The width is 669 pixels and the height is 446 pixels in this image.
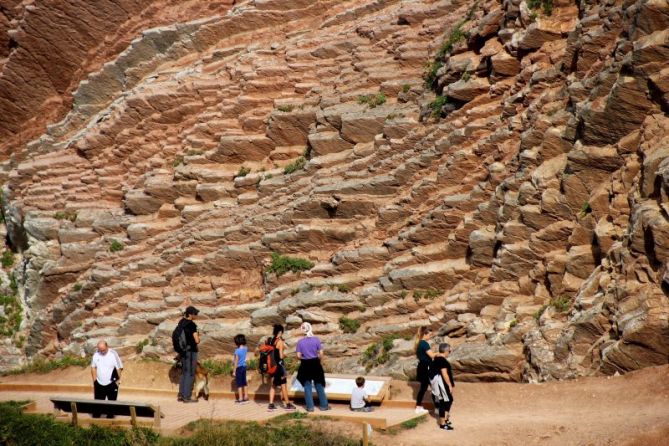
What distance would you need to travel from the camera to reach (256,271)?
2142 centimetres

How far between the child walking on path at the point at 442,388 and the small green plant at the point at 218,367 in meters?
5.36

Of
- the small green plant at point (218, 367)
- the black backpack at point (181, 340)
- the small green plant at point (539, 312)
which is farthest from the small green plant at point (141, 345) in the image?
the small green plant at point (539, 312)

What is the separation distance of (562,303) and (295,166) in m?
10.7

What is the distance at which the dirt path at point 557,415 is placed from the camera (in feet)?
36.9

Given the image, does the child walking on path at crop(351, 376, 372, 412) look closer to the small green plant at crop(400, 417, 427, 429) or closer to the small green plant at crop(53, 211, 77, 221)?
the small green plant at crop(400, 417, 427, 429)

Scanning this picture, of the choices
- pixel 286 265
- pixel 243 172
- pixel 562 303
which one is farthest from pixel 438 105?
pixel 562 303

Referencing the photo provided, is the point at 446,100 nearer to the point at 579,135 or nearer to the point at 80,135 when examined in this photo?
the point at 579,135

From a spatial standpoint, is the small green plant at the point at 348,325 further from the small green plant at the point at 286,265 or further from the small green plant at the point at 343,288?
the small green plant at the point at 286,265

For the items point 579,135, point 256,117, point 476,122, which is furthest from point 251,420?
point 256,117

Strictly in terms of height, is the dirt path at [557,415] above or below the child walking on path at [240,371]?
below

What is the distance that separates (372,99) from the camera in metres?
23.4

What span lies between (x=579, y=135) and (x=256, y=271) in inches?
339

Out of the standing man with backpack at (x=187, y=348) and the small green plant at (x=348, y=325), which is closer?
the standing man with backpack at (x=187, y=348)

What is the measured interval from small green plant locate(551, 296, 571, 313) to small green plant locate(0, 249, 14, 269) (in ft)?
72.9
